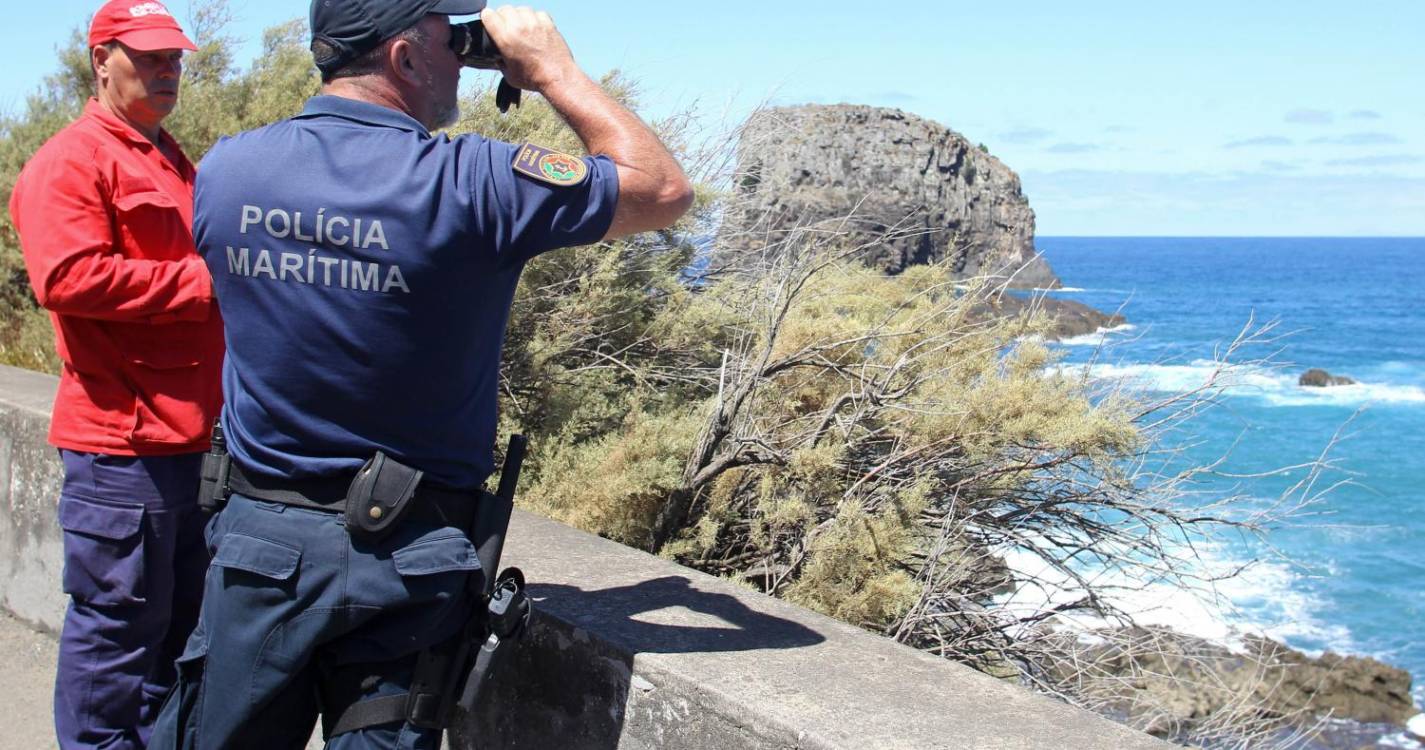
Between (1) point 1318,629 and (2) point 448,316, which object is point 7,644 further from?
(1) point 1318,629

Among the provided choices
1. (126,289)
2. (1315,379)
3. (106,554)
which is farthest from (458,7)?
(1315,379)

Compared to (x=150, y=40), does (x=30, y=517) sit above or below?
below

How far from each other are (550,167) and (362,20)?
14.9 inches

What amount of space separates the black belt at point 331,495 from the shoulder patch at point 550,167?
1.70 ft

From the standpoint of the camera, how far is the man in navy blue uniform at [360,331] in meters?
1.75

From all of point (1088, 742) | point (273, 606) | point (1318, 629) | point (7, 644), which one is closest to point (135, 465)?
point (273, 606)

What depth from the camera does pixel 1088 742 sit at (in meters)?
1.94

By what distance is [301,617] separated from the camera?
1797 millimetres

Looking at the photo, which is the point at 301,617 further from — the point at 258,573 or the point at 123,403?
the point at 123,403

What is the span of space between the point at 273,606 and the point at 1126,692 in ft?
12.5

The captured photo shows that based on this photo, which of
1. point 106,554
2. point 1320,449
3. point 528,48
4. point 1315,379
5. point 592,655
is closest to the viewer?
point 528,48

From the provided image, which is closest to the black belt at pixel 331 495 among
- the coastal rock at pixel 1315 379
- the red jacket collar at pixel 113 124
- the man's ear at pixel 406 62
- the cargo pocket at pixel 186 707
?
the cargo pocket at pixel 186 707

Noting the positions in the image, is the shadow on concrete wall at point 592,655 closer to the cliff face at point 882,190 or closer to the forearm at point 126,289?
the forearm at point 126,289

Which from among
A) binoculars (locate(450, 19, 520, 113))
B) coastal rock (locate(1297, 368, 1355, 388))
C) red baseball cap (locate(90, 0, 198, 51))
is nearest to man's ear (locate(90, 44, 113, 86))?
red baseball cap (locate(90, 0, 198, 51))
